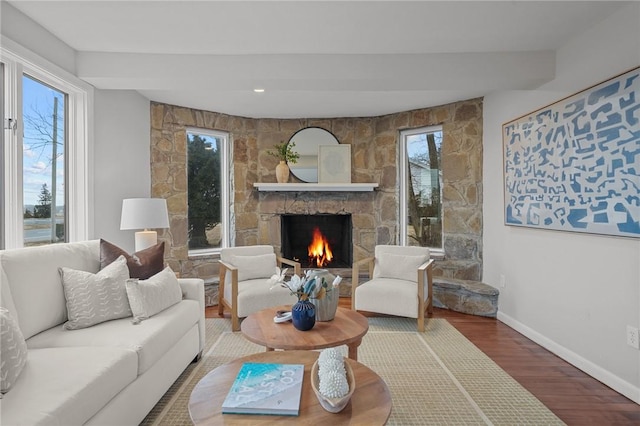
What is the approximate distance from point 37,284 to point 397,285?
9.47 feet

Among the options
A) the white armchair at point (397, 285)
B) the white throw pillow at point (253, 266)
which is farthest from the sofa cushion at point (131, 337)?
the white armchair at point (397, 285)

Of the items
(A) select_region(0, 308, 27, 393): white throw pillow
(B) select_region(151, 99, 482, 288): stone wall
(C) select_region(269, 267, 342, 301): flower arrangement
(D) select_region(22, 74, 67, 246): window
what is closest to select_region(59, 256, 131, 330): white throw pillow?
(A) select_region(0, 308, 27, 393): white throw pillow

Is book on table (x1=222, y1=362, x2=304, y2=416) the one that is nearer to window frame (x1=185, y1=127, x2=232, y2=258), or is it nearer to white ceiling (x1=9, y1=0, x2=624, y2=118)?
white ceiling (x1=9, y1=0, x2=624, y2=118)

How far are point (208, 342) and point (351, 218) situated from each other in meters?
2.56

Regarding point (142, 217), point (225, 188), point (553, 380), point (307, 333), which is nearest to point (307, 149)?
point (225, 188)

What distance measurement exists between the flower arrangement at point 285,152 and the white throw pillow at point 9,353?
11.8 feet

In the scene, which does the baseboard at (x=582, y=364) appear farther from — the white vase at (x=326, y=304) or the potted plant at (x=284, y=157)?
the potted plant at (x=284, y=157)

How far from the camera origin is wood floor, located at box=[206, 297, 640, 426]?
208 cm

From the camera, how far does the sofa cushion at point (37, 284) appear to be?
1.89 m

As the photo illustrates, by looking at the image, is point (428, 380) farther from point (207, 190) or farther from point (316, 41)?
point (207, 190)

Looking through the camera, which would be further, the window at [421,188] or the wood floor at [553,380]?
the window at [421,188]

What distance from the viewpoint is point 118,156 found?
142 inches

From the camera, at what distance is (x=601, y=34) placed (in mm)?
2500

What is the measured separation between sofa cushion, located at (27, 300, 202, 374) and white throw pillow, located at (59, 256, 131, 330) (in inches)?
1.8
